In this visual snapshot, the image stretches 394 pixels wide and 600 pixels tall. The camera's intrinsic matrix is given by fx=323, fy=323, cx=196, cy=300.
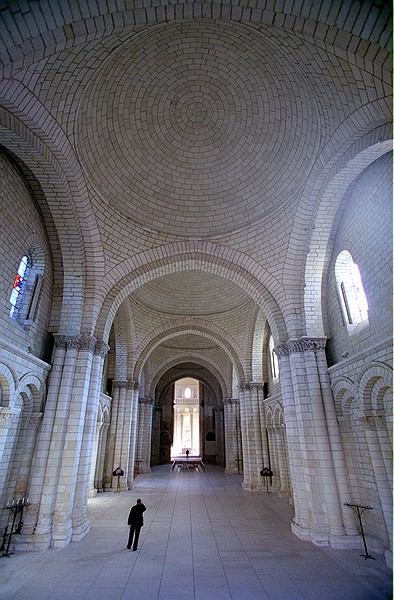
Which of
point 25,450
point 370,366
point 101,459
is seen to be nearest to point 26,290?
point 25,450

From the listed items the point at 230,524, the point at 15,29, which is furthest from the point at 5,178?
the point at 230,524

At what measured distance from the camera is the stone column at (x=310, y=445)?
8812mm

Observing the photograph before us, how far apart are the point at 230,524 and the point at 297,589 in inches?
191

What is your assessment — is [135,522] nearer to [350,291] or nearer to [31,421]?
[31,421]

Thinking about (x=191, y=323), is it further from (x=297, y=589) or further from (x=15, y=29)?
(x=15, y=29)

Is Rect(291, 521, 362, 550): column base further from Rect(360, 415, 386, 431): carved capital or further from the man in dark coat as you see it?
the man in dark coat

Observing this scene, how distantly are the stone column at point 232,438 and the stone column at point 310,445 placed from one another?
1604cm

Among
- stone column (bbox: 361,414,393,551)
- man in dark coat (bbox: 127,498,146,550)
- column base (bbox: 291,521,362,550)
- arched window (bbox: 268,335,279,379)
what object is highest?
arched window (bbox: 268,335,279,379)

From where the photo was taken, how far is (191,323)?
69.1 feet

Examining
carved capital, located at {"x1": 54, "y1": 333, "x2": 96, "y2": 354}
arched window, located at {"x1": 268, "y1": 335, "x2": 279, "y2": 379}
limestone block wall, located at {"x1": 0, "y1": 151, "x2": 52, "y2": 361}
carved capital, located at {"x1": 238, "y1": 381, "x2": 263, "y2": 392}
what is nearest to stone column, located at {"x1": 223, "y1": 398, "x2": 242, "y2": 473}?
carved capital, located at {"x1": 238, "y1": 381, "x2": 263, "y2": 392}

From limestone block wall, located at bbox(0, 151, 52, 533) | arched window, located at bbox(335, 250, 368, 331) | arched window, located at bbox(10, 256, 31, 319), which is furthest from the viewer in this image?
arched window, located at bbox(335, 250, 368, 331)

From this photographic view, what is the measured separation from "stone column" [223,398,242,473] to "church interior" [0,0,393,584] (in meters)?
15.9

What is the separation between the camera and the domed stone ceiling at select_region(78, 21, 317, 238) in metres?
8.84

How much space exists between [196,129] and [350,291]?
24.4ft
